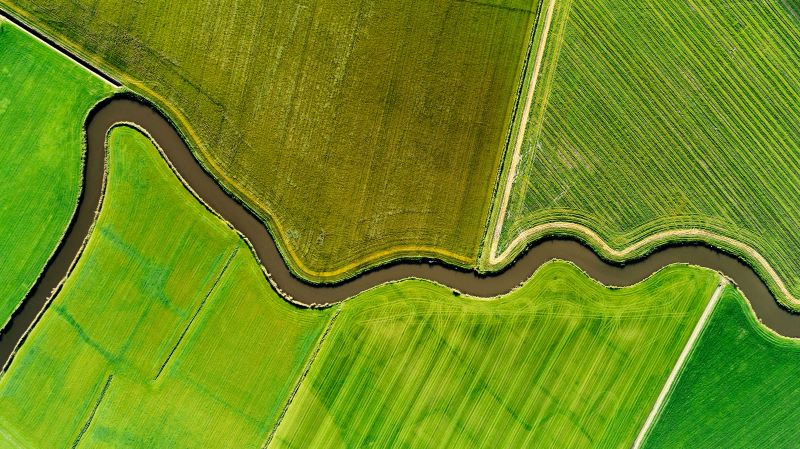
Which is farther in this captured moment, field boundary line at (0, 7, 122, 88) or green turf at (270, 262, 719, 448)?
green turf at (270, 262, 719, 448)

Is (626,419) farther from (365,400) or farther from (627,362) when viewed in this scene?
(365,400)

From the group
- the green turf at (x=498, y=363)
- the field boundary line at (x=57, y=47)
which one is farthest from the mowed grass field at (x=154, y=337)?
the field boundary line at (x=57, y=47)

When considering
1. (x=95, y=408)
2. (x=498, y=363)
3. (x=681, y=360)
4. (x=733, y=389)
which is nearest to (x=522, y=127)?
(x=498, y=363)

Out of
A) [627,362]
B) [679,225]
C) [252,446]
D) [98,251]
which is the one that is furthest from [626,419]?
[98,251]

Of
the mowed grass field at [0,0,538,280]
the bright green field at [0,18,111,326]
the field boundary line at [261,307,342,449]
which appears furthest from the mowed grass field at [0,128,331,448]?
the mowed grass field at [0,0,538,280]

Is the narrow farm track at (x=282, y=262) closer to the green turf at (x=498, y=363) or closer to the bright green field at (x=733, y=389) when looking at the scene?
the green turf at (x=498, y=363)

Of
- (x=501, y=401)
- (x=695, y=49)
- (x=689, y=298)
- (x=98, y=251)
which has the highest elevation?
(x=695, y=49)

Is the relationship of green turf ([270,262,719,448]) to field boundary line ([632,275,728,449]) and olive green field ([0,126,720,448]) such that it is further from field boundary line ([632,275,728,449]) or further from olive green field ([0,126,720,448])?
field boundary line ([632,275,728,449])
